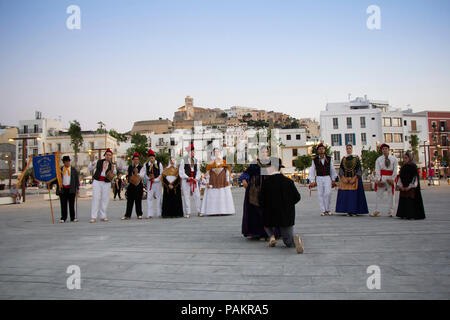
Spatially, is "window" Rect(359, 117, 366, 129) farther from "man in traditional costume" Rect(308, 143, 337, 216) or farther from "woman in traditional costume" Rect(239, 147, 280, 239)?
"woman in traditional costume" Rect(239, 147, 280, 239)

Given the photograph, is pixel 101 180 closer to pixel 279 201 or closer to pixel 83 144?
pixel 279 201

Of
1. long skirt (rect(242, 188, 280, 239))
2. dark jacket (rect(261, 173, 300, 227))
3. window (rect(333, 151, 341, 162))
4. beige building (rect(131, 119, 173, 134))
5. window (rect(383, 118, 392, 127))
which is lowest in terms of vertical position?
long skirt (rect(242, 188, 280, 239))

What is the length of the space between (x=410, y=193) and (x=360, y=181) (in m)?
1.54

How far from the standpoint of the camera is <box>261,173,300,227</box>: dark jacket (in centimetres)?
556

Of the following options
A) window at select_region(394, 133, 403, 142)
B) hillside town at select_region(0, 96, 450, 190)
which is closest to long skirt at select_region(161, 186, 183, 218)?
hillside town at select_region(0, 96, 450, 190)

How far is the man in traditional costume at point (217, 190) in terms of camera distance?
1088 centimetres

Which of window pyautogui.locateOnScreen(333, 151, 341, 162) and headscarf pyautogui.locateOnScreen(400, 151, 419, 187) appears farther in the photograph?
window pyautogui.locateOnScreen(333, 151, 341, 162)

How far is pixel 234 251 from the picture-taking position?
530 cm

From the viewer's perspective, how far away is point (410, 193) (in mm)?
8516

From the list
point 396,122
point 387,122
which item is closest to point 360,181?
point 387,122

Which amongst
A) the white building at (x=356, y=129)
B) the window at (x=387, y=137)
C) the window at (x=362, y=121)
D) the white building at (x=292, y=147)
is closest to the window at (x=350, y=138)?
the white building at (x=356, y=129)

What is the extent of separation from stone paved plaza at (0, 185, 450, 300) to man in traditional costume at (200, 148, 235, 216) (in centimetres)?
361

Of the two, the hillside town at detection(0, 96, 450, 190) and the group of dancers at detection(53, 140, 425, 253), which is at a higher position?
the hillside town at detection(0, 96, 450, 190)

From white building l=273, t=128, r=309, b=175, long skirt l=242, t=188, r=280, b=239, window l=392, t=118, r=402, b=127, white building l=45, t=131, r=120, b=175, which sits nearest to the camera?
long skirt l=242, t=188, r=280, b=239
